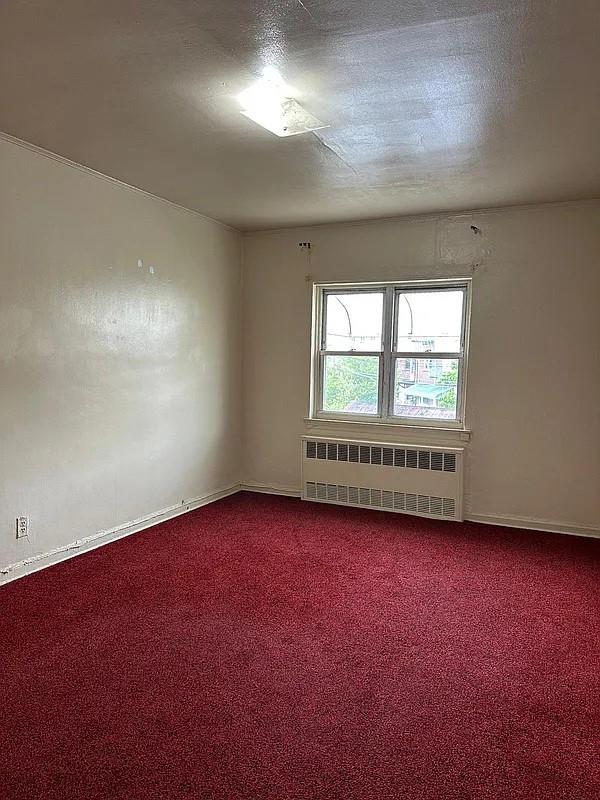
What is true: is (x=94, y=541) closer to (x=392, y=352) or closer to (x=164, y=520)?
(x=164, y=520)

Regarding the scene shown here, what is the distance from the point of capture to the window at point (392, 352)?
511cm

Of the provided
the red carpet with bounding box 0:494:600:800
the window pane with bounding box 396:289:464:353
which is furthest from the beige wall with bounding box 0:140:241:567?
the window pane with bounding box 396:289:464:353

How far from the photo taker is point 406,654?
2768 mm

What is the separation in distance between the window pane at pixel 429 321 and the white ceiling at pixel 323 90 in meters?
1.06

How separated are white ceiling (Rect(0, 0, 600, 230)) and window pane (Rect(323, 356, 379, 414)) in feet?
5.56

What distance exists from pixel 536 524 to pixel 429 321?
194 cm

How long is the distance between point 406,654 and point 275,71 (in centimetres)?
272

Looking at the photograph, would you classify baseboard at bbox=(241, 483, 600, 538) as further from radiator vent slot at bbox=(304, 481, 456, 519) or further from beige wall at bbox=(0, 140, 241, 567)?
beige wall at bbox=(0, 140, 241, 567)

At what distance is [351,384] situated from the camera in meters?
5.54

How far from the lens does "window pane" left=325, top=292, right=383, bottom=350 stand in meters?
5.41

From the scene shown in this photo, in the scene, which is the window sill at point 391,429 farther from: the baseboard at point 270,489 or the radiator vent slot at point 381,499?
the baseboard at point 270,489

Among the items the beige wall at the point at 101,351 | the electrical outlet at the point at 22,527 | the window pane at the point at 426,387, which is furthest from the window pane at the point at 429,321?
the electrical outlet at the point at 22,527

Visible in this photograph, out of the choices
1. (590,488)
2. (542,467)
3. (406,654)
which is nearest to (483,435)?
(542,467)

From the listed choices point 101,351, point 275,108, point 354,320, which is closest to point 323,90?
point 275,108
